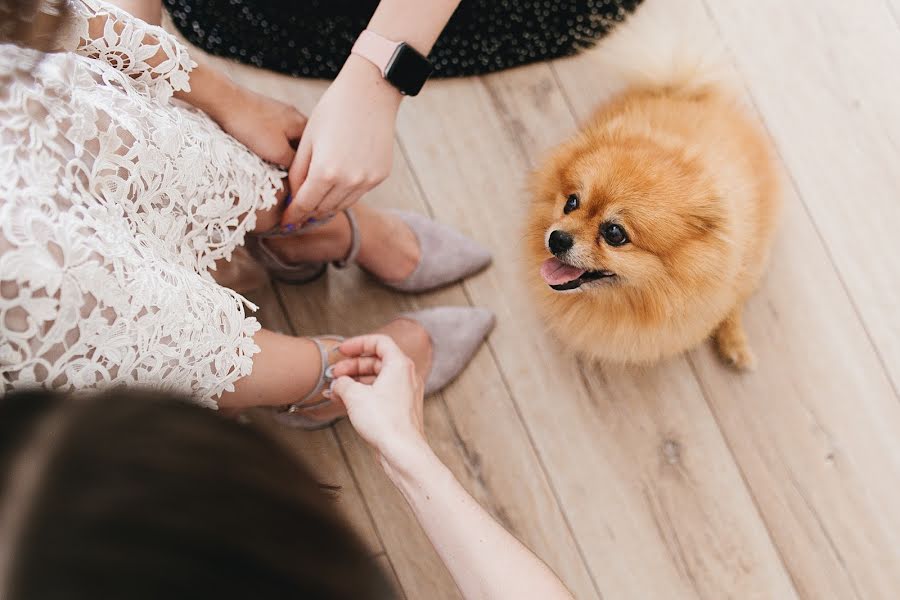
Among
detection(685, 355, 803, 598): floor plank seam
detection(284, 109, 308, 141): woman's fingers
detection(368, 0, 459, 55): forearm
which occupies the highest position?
detection(368, 0, 459, 55): forearm

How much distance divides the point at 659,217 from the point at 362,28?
0.75 m

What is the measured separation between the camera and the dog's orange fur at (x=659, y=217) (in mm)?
848

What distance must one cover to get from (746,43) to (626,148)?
589 millimetres

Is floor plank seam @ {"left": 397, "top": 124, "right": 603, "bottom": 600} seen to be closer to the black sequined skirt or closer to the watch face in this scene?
the black sequined skirt

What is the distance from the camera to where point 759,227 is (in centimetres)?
99

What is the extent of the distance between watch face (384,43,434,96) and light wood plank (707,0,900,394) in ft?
2.29

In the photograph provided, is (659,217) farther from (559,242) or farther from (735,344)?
(735,344)

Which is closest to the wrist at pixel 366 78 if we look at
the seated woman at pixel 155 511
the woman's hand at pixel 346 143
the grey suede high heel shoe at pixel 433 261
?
the woman's hand at pixel 346 143

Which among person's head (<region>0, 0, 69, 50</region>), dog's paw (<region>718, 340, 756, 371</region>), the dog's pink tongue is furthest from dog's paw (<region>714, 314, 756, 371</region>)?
person's head (<region>0, 0, 69, 50</region>)

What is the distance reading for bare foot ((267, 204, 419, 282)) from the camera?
1.09 metres

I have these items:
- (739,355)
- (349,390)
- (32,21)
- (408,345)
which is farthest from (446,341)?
(32,21)

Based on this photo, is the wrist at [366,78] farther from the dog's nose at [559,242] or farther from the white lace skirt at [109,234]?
the dog's nose at [559,242]

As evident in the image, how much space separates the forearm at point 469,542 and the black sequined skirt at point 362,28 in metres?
0.80

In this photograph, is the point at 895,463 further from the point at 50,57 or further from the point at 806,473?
the point at 50,57
